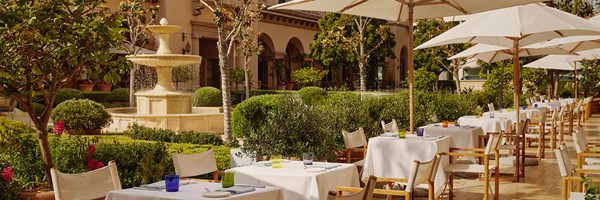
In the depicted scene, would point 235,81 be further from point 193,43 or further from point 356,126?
point 356,126

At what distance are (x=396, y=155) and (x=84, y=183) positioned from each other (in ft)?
12.9

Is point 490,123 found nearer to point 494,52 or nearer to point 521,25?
point 494,52

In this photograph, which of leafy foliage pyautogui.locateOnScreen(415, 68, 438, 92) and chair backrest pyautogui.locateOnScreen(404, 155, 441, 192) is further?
leafy foliage pyautogui.locateOnScreen(415, 68, 438, 92)

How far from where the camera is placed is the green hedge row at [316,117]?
906 centimetres

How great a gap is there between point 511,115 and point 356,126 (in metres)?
4.70

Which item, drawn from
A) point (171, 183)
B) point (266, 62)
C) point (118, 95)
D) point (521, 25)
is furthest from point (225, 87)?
point (266, 62)

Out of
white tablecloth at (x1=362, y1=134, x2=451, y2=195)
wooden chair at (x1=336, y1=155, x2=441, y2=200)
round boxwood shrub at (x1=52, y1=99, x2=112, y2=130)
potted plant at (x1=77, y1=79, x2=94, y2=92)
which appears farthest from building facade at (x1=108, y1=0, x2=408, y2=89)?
wooden chair at (x1=336, y1=155, x2=441, y2=200)

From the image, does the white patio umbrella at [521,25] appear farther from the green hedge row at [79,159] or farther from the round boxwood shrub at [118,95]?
the round boxwood shrub at [118,95]

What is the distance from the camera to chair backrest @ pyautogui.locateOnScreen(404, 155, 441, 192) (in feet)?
19.8

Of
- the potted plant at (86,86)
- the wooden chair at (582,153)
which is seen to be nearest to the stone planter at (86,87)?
the potted plant at (86,86)

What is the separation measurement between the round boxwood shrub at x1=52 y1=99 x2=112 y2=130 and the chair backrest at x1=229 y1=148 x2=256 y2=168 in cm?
790

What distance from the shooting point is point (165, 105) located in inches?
745

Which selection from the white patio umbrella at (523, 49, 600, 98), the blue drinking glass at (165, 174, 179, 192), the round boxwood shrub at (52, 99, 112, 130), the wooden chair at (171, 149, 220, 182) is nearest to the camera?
the blue drinking glass at (165, 174, 179, 192)

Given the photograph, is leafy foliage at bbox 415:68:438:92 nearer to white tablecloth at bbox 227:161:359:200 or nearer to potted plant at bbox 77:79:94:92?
potted plant at bbox 77:79:94:92
